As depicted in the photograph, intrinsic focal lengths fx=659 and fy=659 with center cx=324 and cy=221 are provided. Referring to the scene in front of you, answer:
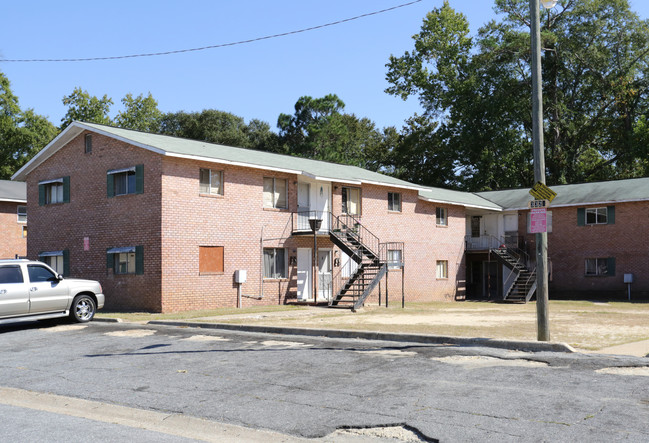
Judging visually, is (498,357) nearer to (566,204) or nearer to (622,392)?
(622,392)

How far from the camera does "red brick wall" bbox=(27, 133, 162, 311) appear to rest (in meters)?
24.9

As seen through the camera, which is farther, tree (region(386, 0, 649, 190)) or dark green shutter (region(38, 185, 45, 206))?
tree (region(386, 0, 649, 190))

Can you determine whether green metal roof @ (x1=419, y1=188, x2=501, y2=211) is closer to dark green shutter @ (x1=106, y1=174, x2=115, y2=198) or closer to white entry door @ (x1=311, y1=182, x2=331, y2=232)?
white entry door @ (x1=311, y1=182, x2=331, y2=232)

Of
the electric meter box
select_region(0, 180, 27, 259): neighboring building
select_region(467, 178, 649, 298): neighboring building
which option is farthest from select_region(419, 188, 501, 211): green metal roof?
select_region(0, 180, 27, 259): neighboring building

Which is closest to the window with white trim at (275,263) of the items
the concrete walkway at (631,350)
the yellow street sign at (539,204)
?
the yellow street sign at (539,204)

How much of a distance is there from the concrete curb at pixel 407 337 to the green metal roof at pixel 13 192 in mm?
28129

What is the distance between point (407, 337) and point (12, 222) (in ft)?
114

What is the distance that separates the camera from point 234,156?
27.7 meters

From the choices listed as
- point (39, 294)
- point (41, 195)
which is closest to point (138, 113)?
point (41, 195)

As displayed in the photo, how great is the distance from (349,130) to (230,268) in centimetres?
4361

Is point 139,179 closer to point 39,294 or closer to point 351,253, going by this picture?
point 39,294

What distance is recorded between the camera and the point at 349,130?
6825 cm

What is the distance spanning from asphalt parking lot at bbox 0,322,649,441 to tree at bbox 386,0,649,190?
4105 centimetres

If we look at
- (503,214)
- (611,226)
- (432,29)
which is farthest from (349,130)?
(611,226)
